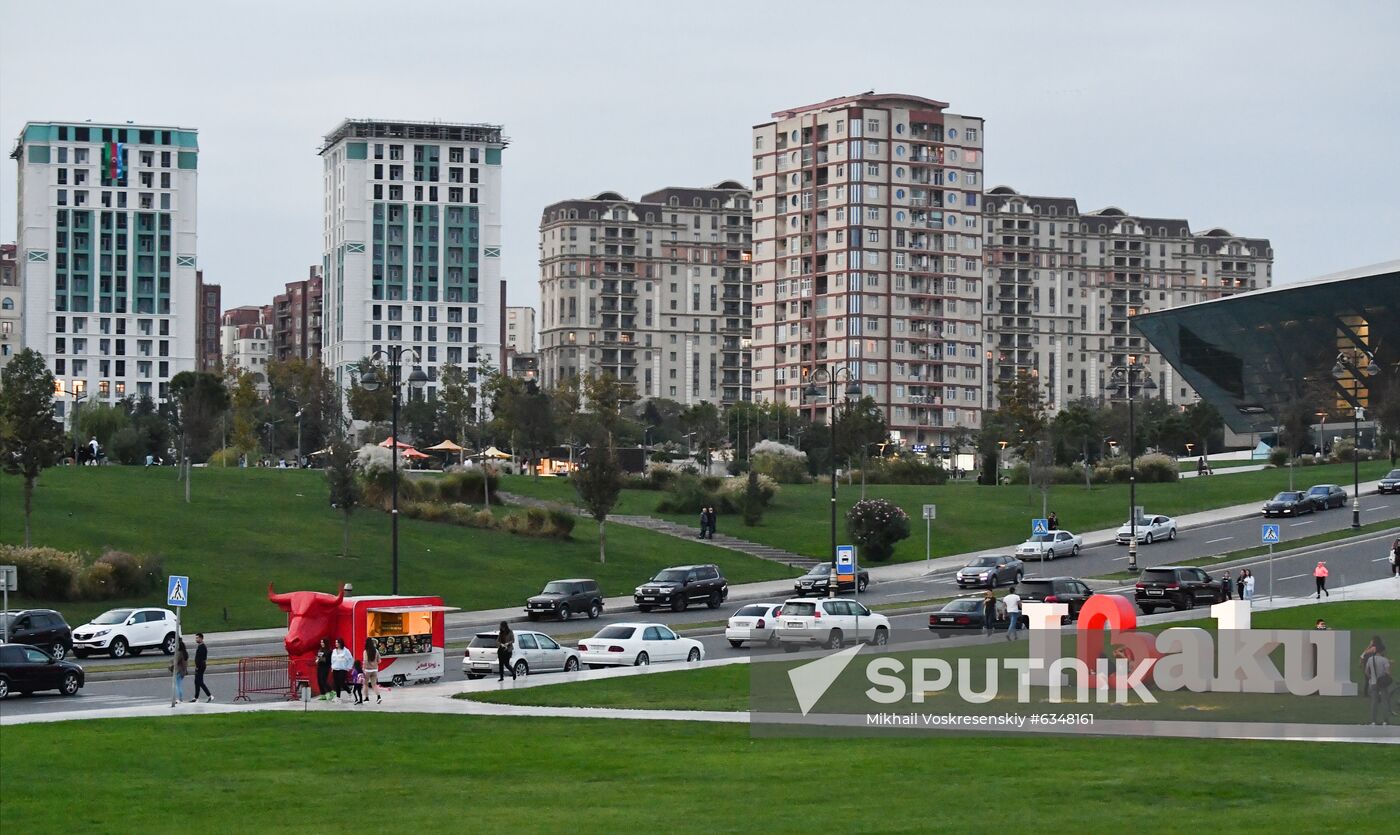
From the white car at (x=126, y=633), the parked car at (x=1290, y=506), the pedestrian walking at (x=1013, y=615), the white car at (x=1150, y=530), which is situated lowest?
the white car at (x=126, y=633)

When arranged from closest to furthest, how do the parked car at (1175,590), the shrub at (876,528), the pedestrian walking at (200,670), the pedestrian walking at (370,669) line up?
the pedestrian walking at (200,670) < the pedestrian walking at (370,669) < the parked car at (1175,590) < the shrub at (876,528)

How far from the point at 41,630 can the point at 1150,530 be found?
161 ft

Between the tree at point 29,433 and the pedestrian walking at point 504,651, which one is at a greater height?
the tree at point 29,433

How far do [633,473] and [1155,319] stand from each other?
57.0m

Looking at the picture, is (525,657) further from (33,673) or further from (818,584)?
(818,584)

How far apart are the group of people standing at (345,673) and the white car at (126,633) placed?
1244cm

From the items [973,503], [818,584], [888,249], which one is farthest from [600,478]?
[888,249]

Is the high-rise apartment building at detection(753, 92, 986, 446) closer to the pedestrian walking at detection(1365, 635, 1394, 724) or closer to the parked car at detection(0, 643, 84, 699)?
the parked car at detection(0, 643, 84, 699)

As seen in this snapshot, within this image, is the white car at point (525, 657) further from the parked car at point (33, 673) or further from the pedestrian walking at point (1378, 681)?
the pedestrian walking at point (1378, 681)

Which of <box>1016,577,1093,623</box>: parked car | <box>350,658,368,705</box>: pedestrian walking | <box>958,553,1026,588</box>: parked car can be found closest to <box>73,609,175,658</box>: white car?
<box>350,658,368,705</box>: pedestrian walking

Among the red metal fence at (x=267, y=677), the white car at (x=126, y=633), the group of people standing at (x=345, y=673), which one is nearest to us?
the group of people standing at (x=345, y=673)


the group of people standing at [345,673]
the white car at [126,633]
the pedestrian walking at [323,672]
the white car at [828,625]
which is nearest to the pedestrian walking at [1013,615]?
the white car at [828,625]

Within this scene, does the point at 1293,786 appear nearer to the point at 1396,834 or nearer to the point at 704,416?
the point at 1396,834

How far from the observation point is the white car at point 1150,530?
7600 cm
